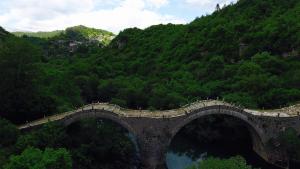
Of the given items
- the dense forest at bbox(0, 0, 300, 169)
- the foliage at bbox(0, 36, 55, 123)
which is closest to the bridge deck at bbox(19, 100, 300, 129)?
the dense forest at bbox(0, 0, 300, 169)

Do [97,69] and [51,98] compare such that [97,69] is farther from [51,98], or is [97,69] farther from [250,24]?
[51,98]

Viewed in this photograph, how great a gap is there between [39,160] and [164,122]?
572 inches

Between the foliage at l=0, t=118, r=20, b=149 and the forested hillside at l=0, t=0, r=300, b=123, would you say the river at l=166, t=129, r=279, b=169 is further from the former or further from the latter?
the foliage at l=0, t=118, r=20, b=149

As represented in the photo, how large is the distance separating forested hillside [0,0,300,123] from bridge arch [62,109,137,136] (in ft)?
15.6

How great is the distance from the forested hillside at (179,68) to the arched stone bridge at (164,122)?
5769 millimetres

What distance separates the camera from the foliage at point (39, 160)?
104 feet

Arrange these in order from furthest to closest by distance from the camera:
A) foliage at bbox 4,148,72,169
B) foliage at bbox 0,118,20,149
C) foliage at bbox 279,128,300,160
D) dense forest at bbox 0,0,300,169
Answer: dense forest at bbox 0,0,300,169 → foliage at bbox 279,128,300,160 → foliage at bbox 0,118,20,149 → foliage at bbox 4,148,72,169

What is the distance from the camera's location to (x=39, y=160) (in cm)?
3238

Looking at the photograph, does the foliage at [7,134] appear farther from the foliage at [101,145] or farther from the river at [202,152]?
the river at [202,152]

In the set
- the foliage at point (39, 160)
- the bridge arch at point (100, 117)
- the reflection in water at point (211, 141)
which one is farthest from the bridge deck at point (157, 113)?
the foliage at point (39, 160)

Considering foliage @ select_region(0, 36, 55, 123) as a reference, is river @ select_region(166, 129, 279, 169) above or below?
below

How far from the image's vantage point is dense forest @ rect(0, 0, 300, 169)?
42.2m

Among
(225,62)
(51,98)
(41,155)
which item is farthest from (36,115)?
(225,62)

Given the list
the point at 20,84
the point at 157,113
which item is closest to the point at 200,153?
the point at 157,113
